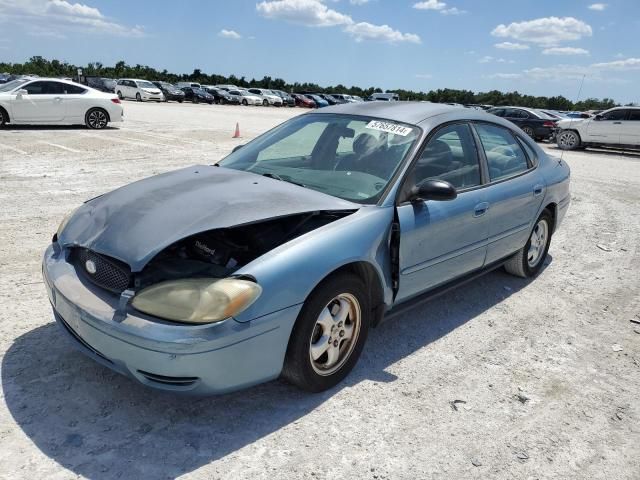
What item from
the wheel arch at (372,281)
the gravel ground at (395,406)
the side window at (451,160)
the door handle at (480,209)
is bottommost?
the gravel ground at (395,406)

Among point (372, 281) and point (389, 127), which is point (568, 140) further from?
point (372, 281)

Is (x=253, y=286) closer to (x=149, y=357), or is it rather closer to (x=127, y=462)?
(x=149, y=357)

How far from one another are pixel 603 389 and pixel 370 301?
1.59 m

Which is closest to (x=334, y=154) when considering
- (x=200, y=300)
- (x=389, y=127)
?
(x=389, y=127)

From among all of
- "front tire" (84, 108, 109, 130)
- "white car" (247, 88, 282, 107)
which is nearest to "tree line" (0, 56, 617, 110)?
"white car" (247, 88, 282, 107)

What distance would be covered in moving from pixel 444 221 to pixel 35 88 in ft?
48.2

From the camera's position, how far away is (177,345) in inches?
92.7

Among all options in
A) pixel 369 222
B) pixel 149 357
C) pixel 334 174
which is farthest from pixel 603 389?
pixel 149 357

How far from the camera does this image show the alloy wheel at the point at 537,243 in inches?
199

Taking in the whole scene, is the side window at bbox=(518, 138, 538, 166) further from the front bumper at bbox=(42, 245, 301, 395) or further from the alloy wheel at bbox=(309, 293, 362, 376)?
the front bumper at bbox=(42, 245, 301, 395)

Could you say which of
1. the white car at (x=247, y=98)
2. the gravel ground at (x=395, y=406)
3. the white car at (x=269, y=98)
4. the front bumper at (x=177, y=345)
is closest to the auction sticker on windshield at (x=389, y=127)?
the gravel ground at (x=395, y=406)

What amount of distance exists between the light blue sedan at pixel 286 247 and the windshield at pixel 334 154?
12 millimetres

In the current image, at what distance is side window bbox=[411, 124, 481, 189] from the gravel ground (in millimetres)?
1129

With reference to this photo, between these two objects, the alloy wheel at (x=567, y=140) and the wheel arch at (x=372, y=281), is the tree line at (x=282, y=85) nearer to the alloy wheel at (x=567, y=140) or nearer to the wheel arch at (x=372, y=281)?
the alloy wheel at (x=567, y=140)
